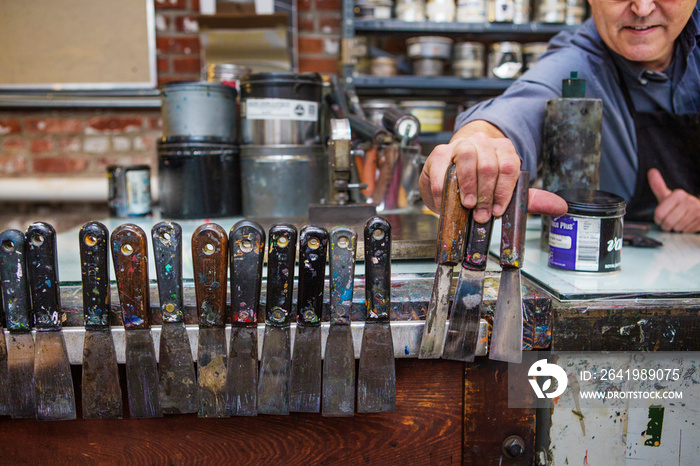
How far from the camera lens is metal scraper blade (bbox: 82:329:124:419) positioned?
0.67 meters

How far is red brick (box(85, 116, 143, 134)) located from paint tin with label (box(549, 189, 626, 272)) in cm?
212

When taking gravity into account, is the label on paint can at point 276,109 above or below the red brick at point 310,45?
below

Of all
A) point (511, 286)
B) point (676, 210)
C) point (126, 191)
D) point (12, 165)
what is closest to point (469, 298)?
point (511, 286)

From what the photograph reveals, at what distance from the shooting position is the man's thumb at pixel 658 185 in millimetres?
1288

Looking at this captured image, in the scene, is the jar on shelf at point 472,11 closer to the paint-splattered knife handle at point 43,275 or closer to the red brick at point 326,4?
the red brick at point 326,4

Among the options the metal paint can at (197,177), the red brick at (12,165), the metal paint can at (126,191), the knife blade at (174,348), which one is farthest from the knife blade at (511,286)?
the red brick at (12,165)

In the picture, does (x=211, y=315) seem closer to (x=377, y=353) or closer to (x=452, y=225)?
(x=377, y=353)

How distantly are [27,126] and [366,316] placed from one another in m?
2.40

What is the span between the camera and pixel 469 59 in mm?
2238

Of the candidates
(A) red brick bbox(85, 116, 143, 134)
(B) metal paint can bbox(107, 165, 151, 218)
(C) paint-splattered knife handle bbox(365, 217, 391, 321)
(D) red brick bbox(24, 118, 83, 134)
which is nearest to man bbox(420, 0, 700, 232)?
(C) paint-splattered knife handle bbox(365, 217, 391, 321)

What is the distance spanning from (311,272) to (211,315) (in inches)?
5.4

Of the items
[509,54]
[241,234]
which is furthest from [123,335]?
[509,54]

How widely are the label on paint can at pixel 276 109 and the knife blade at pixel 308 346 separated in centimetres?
86

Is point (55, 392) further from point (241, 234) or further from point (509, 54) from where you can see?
point (509, 54)
